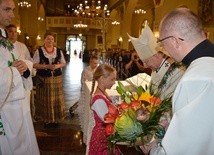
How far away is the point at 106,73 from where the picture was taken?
119 inches

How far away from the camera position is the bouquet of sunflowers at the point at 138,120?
1.76 metres

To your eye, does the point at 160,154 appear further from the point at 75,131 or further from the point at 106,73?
the point at 75,131

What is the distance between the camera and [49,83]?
576cm

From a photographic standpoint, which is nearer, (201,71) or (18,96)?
(201,71)

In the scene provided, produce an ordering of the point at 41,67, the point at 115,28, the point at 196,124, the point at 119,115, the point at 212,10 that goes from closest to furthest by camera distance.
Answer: the point at 196,124, the point at 119,115, the point at 41,67, the point at 212,10, the point at 115,28

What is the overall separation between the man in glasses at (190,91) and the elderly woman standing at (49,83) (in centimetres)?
428

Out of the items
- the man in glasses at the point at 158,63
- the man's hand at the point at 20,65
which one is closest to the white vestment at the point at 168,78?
the man in glasses at the point at 158,63

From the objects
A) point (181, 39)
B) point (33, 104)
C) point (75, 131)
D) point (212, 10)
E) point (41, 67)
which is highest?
point (212, 10)

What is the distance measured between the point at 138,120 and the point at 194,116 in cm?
48

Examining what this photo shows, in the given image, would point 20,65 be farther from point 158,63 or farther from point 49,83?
point 49,83

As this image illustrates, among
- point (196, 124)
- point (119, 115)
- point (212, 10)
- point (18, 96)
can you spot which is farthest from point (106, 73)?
point (212, 10)

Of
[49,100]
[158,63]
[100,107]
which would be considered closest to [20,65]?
[100,107]

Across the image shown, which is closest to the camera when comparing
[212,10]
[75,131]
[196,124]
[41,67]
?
[196,124]

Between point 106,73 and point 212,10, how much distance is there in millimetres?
8293
